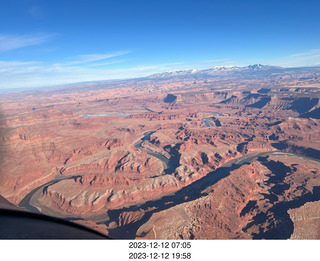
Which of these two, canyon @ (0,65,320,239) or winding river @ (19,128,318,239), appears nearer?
canyon @ (0,65,320,239)

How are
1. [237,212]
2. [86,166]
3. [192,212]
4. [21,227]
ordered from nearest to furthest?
[21,227]
[192,212]
[237,212]
[86,166]

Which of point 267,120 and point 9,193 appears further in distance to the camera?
point 267,120

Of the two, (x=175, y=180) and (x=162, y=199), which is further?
(x=175, y=180)

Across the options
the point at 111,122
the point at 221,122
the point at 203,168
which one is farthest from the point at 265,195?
the point at 111,122

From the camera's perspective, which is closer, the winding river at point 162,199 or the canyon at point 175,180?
the canyon at point 175,180

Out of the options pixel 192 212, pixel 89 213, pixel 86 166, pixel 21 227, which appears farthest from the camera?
pixel 86 166

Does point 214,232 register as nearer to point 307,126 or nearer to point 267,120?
point 307,126

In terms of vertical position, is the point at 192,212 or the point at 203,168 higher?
the point at 192,212

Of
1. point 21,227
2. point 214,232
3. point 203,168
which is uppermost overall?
point 21,227

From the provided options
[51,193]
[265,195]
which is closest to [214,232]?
[265,195]

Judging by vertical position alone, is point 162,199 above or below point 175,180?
below
